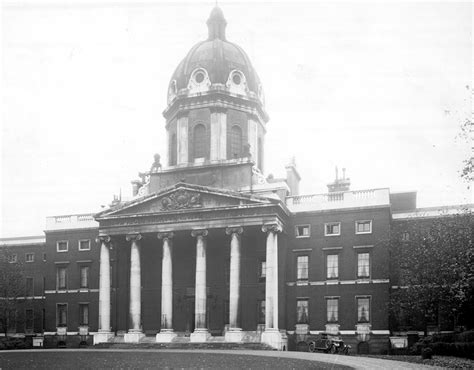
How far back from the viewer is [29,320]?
65.5m

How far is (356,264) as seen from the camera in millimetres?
50250

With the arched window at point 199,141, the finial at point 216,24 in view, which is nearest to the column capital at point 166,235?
the arched window at point 199,141

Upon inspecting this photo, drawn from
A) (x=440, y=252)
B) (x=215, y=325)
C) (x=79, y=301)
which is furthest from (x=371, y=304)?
(x=79, y=301)

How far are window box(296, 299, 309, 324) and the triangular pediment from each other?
9.03 m

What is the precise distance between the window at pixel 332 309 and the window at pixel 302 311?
176 centimetres

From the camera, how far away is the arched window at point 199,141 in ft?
187

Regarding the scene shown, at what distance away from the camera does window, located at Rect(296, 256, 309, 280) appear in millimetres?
51619

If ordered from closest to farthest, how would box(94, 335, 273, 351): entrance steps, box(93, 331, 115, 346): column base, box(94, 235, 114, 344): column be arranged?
box(94, 335, 273, 351): entrance steps < box(93, 331, 115, 346): column base < box(94, 235, 114, 344): column

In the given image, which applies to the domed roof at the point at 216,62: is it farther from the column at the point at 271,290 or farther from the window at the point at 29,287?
the window at the point at 29,287

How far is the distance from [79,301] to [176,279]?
10315mm

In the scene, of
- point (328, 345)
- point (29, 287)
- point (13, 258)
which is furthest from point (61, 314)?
point (328, 345)

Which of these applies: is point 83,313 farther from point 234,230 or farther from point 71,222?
point 234,230

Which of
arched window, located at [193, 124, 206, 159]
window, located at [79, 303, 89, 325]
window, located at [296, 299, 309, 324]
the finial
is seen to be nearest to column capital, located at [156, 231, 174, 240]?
arched window, located at [193, 124, 206, 159]

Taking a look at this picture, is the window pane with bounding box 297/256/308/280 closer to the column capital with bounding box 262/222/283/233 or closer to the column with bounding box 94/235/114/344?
the column capital with bounding box 262/222/283/233
